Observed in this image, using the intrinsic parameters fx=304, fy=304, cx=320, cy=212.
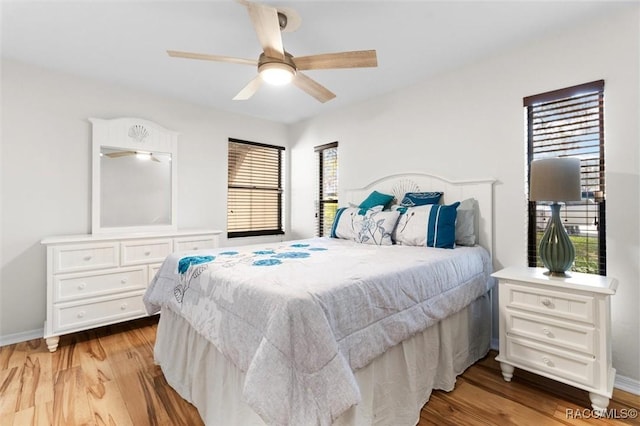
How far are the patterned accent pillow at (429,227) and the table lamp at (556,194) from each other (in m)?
0.58

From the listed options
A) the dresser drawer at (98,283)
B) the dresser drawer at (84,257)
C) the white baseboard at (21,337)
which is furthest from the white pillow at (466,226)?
the white baseboard at (21,337)

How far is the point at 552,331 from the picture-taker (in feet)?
5.95

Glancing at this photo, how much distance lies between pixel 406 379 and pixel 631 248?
1.66 metres

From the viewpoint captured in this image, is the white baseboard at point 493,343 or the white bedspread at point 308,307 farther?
the white baseboard at point 493,343

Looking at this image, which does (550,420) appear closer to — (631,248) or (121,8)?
(631,248)

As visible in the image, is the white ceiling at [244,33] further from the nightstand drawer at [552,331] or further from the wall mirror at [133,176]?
the nightstand drawer at [552,331]

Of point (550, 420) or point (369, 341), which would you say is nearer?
point (369, 341)

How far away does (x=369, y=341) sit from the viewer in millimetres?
1374

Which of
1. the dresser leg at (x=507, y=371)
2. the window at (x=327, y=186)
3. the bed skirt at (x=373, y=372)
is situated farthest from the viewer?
the window at (x=327, y=186)

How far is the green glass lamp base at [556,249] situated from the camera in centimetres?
189

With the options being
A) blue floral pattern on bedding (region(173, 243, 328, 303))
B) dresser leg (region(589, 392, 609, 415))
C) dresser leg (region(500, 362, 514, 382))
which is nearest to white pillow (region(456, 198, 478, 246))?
dresser leg (region(500, 362, 514, 382))

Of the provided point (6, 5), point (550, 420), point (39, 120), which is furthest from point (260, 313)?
point (39, 120)

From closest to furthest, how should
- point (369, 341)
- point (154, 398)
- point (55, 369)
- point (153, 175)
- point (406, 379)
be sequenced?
1. point (369, 341)
2. point (406, 379)
3. point (154, 398)
4. point (55, 369)
5. point (153, 175)

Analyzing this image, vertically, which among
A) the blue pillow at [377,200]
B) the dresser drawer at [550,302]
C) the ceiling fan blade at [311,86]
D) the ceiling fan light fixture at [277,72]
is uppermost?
the ceiling fan blade at [311,86]
